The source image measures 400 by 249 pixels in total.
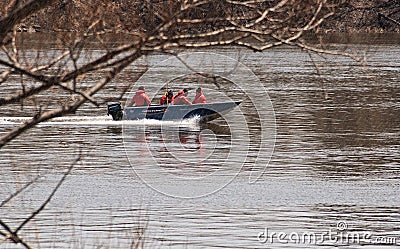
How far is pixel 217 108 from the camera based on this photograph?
3694cm

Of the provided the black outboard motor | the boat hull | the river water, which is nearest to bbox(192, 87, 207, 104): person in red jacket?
the boat hull

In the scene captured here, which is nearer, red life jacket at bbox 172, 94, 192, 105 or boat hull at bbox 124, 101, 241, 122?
red life jacket at bbox 172, 94, 192, 105

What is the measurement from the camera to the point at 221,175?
1024 inches

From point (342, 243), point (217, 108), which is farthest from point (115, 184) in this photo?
point (217, 108)

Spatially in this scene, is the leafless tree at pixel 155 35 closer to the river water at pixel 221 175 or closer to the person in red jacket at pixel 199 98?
the river water at pixel 221 175

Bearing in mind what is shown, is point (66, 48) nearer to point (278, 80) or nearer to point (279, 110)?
point (279, 110)

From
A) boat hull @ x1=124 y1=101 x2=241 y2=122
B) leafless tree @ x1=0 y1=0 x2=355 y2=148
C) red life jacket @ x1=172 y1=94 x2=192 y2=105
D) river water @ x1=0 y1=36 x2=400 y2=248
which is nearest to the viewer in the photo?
leafless tree @ x1=0 y1=0 x2=355 y2=148

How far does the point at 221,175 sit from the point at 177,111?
10.9m

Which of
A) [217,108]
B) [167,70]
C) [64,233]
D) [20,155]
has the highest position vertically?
[167,70]

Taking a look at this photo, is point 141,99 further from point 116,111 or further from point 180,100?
point 180,100

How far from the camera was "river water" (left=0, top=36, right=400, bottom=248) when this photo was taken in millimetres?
18562

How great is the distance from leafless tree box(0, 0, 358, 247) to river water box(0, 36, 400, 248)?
386 mm

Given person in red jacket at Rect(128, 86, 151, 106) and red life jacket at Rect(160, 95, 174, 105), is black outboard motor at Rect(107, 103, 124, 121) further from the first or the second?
red life jacket at Rect(160, 95, 174, 105)

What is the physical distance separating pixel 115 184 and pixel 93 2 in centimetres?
1511
